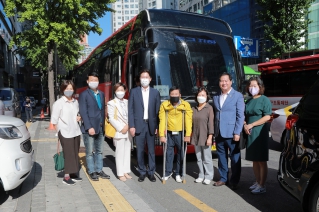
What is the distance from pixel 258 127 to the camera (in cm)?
454

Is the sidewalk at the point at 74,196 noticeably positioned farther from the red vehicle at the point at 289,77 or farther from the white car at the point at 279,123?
the red vehicle at the point at 289,77

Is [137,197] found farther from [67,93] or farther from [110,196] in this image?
[67,93]

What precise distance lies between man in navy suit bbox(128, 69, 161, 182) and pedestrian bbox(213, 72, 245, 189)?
1072 mm

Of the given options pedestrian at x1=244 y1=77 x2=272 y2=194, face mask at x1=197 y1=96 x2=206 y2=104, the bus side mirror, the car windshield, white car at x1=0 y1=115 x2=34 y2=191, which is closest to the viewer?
white car at x1=0 y1=115 x2=34 y2=191

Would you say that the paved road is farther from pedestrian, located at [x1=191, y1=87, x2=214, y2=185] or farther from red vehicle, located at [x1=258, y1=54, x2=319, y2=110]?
red vehicle, located at [x1=258, y1=54, x2=319, y2=110]

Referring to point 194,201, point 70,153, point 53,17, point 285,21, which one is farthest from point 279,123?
point 285,21

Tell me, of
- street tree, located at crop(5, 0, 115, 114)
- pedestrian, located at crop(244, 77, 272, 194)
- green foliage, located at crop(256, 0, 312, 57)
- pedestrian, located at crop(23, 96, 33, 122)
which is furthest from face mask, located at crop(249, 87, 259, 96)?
green foliage, located at crop(256, 0, 312, 57)

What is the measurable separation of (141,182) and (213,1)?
51.9m

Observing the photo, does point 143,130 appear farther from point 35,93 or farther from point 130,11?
point 130,11

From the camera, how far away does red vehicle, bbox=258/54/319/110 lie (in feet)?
34.9

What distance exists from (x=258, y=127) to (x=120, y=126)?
7.43ft

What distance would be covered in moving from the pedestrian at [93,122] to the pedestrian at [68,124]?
0.47 feet

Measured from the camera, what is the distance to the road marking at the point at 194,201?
4.10 metres

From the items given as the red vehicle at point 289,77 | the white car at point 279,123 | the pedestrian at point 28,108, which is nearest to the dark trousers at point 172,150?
the white car at point 279,123
